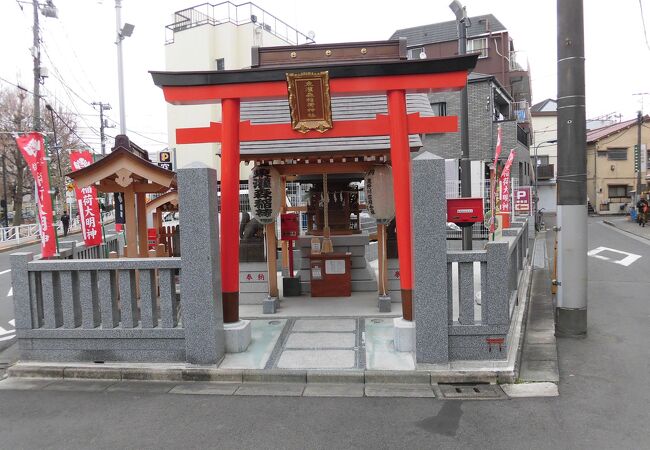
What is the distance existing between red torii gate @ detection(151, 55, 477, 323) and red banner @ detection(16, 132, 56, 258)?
12.6 feet

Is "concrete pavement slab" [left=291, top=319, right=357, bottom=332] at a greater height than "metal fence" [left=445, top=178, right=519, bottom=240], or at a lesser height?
lesser

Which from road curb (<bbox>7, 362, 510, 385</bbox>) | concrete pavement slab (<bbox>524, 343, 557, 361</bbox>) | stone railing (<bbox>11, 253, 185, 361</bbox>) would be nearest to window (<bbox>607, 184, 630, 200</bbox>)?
concrete pavement slab (<bbox>524, 343, 557, 361</bbox>)

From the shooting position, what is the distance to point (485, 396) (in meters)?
5.36

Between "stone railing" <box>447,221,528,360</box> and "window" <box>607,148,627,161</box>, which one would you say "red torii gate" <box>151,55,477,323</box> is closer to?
"stone railing" <box>447,221,528,360</box>

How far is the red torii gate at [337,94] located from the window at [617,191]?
152 ft

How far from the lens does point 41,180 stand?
9.09 meters

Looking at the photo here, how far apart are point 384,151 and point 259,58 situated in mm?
2833

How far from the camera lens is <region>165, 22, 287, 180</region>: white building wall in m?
29.1

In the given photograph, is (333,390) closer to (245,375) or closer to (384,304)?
(245,375)

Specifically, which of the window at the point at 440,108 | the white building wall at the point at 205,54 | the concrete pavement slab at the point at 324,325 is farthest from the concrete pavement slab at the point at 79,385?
the window at the point at 440,108

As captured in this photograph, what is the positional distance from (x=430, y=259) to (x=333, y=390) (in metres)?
1.97

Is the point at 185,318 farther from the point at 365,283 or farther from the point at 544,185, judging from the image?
the point at 544,185

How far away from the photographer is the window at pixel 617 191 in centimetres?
4538

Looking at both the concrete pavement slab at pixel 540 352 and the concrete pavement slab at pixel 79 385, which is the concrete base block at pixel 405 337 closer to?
the concrete pavement slab at pixel 540 352
